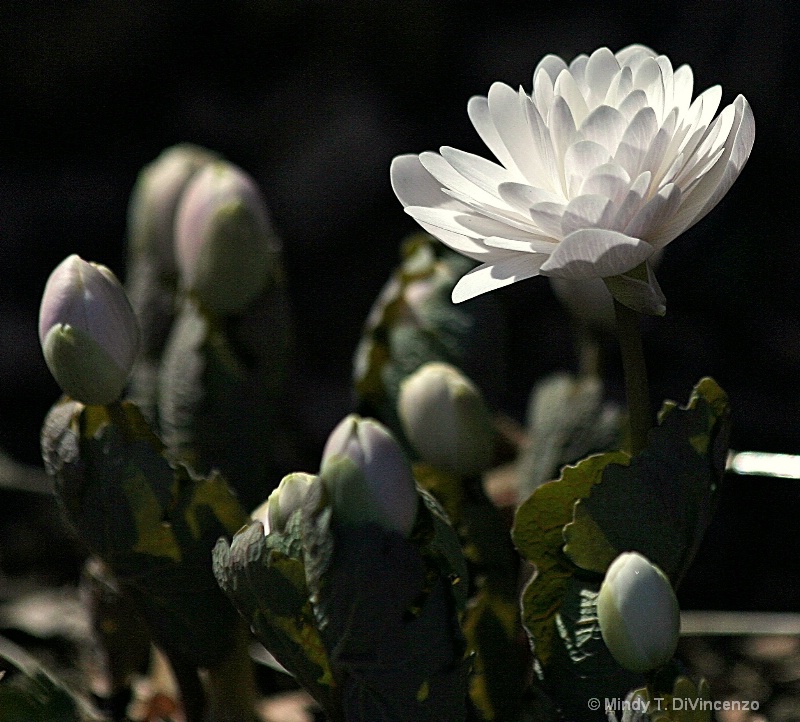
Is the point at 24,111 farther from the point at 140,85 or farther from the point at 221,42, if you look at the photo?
the point at 221,42

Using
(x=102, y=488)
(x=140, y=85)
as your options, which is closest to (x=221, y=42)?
(x=140, y=85)

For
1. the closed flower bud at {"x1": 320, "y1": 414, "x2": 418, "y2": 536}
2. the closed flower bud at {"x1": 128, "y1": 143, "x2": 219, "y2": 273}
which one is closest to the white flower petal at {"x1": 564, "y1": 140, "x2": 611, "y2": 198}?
the closed flower bud at {"x1": 320, "y1": 414, "x2": 418, "y2": 536}

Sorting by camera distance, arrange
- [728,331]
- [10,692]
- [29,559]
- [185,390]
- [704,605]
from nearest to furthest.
Answer: [10,692], [185,390], [704,605], [29,559], [728,331]

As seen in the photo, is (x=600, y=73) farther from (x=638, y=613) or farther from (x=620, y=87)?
(x=638, y=613)

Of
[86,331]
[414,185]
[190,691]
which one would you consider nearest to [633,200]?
[414,185]

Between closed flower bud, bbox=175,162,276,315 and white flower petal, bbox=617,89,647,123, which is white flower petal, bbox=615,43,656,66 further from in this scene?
closed flower bud, bbox=175,162,276,315

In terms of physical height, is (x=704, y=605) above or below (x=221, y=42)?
below

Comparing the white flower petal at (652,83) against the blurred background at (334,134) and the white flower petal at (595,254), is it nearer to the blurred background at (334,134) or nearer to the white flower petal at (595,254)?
the white flower petal at (595,254)
